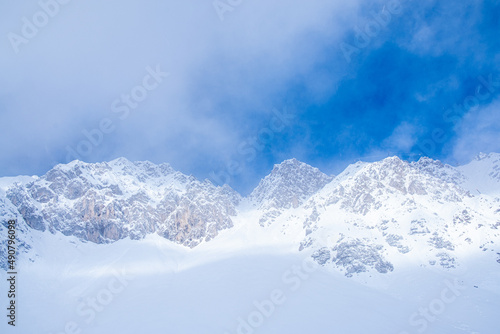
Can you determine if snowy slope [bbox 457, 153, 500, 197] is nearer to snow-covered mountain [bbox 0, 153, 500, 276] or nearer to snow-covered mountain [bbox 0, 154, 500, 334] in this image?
snow-covered mountain [bbox 0, 153, 500, 276]

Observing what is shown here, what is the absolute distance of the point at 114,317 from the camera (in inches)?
2982

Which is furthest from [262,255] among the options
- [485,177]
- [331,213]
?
[485,177]

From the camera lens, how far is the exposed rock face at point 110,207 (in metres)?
143

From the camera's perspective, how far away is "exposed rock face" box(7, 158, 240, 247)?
142625 mm

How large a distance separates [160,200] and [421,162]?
6471 inches

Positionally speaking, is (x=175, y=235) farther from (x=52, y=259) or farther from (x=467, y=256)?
(x=467, y=256)

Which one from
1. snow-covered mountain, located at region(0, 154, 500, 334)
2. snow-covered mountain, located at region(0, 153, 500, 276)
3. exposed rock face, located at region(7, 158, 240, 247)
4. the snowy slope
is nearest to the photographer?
snow-covered mountain, located at region(0, 154, 500, 334)

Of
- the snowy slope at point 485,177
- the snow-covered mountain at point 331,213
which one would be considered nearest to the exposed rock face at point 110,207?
the snow-covered mountain at point 331,213

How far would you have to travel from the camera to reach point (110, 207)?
15675 centimetres

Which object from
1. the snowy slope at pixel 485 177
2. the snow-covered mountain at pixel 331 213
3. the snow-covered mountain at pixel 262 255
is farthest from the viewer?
the snowy slope at pixel 485 177

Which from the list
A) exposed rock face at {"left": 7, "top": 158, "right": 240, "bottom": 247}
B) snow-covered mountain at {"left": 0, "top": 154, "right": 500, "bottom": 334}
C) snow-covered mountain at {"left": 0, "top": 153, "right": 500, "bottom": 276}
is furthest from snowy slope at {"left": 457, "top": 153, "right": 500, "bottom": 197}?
exposed rock face at {"left": 7, "top": 158, "right": 240, "bottom": 247}

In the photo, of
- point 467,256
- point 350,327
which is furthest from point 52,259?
point 467,256

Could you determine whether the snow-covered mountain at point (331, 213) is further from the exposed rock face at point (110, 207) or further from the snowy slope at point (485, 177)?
the snowy slope at point (485, 177)

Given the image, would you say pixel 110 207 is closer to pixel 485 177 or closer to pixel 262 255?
pixel 262 255
